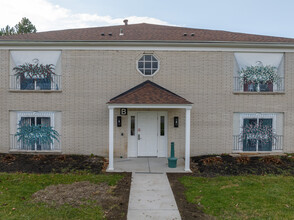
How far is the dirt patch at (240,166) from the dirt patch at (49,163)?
13.3 feet

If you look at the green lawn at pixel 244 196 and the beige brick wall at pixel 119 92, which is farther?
the beige brick wall at pixel 119 92

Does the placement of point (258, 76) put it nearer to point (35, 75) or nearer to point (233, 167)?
point (233, 167)

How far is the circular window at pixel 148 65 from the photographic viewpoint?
1002 cm

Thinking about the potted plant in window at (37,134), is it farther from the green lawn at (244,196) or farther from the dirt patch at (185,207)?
the green lawn at (244,196)

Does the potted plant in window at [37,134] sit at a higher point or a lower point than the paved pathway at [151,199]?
higher

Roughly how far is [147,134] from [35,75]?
6.12 meters

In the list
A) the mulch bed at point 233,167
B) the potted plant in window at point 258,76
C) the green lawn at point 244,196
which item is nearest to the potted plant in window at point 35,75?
the mulch bed at point 233,167

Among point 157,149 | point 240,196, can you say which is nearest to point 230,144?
point 157,149

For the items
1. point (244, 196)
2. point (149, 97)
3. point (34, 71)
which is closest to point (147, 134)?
point (149, 97)

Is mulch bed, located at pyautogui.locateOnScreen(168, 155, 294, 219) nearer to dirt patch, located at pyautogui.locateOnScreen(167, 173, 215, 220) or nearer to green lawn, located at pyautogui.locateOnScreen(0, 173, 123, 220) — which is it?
dirt patch, located at pyautogui.locateOnScreen(167, 173, 215, 220)

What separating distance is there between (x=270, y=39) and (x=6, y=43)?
43.0 ft

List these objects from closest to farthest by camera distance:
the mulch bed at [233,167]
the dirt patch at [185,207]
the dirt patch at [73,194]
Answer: the dirt patch at [185,207] < the dirt patch at [73,194] < the mulch bed at [233,167]

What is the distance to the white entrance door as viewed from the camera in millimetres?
9914

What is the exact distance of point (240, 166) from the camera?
8.22 meters
